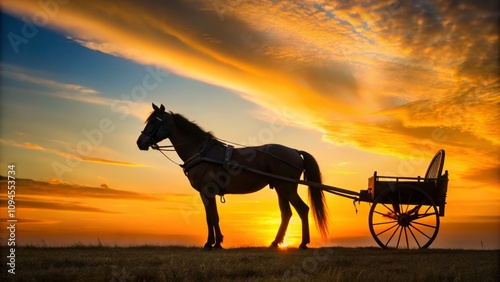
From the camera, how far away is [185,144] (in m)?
12.8

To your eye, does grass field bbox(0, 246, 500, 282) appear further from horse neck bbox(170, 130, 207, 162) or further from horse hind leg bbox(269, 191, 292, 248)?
horse neck bbox(170, 130, 207, 162)

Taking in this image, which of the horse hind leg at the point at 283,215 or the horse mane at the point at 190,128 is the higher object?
the horse mane at the point at 190,128

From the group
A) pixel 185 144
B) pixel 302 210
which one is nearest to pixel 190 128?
pixel 185 144

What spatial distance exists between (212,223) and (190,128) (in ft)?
8.90

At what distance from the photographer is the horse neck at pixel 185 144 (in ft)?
41.7

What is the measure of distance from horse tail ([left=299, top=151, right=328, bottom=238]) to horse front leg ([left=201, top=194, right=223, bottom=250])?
279 centimetres

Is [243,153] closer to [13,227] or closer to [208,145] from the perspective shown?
[208,145]

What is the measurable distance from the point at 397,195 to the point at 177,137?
6172 mm

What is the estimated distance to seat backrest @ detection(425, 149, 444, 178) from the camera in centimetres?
1183

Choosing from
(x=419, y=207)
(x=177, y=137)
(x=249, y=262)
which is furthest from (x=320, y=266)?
(x=177, y=137)

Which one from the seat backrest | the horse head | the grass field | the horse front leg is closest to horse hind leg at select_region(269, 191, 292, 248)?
the horse front leg

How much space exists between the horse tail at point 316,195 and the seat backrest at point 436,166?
3.04 m

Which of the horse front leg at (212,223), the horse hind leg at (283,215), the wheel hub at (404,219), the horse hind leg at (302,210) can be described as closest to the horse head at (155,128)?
the horse front leg at (212,223)

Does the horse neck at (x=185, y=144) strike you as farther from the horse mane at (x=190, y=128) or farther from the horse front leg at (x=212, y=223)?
the horse front leg at (x=212, y=223)
